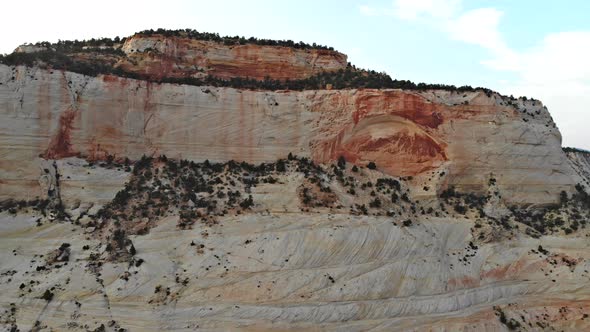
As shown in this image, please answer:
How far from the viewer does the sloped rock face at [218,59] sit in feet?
125

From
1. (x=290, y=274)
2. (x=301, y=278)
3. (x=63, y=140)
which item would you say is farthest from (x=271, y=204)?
(x=63, y=140)

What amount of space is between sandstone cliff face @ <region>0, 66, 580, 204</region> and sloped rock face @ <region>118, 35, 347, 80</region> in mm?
3872

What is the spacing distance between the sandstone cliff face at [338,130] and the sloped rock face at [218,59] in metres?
3.87

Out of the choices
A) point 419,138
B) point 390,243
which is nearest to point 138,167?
point 390,243

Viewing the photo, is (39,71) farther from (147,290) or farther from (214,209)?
(147,290)

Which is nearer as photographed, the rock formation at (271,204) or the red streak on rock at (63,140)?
the rock formation at (271,204)

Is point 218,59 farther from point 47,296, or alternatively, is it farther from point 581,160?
point 581,160

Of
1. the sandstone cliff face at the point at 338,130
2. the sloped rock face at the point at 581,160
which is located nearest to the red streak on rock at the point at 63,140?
the sandstone cliff face at the point at 338,130

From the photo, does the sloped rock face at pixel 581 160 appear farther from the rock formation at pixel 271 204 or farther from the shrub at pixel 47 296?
the shrub at pixel 47 296

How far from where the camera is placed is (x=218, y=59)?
3994 centimetres

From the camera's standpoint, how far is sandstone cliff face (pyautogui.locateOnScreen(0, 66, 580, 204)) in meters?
33.1

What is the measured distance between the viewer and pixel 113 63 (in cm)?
3706

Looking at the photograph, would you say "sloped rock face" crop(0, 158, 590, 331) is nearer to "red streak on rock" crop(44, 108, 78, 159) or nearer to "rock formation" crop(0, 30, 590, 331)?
"rock formation" crop(0, 30, 590, 331)

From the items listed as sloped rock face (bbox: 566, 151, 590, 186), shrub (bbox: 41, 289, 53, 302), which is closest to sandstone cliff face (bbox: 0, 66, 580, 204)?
shrub (bbox: 41, 289, 53, 302)
